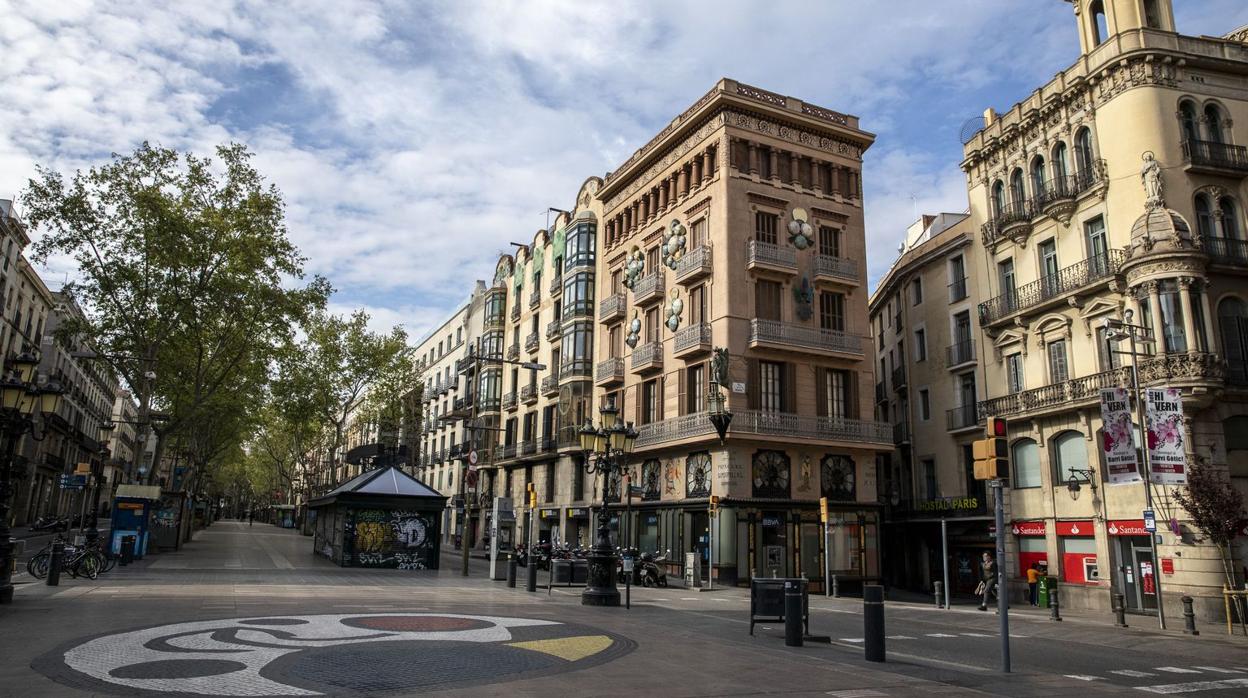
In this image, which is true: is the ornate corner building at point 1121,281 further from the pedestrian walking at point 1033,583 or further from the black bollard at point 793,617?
the black bollard at point 793,617

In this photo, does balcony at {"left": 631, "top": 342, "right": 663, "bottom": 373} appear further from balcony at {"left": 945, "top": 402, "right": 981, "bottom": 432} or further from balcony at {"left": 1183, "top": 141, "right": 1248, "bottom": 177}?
balcony at {"left": 1183, "top": 141, "right": 1248, "bottom": 177}

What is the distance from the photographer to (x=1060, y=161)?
99.1 feet

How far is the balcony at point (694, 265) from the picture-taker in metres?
35.1

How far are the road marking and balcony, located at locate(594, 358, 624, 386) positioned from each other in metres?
31.1

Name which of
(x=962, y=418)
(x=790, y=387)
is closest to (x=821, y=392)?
(x=790, y=387)

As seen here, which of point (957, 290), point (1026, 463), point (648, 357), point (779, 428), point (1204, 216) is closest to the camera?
point (1204, 216)

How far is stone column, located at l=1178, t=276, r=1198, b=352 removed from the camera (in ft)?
79.5

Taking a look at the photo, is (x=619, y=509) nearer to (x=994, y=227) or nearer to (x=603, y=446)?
(x=603, y=446)

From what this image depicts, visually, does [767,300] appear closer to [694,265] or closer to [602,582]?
[694,265]

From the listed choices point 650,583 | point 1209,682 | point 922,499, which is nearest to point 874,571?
point 922,499

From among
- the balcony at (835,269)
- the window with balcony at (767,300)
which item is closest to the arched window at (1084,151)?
the balcony at (835,269)

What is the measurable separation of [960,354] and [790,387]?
8.18 meters

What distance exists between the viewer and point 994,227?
3300 cm

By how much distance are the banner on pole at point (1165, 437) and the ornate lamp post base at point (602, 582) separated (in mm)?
15208
